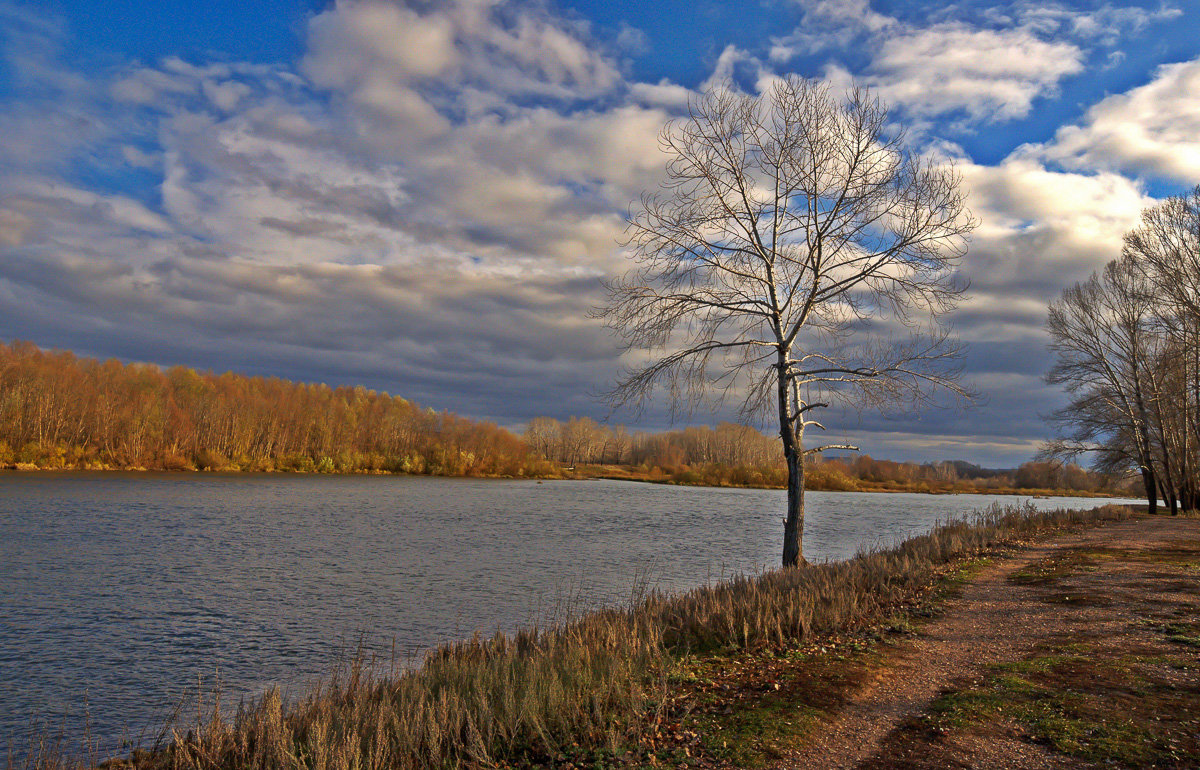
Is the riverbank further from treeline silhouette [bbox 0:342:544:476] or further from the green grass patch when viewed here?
treeline silhouette [bbox 0:342:544:476]

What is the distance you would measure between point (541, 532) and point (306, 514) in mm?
14622

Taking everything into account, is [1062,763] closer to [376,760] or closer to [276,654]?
[376,760]

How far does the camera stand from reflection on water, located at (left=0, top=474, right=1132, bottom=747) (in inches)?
422

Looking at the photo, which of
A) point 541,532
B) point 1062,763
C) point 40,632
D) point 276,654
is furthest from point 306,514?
point 1062,763

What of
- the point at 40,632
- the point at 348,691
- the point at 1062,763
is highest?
the point at 1062,763

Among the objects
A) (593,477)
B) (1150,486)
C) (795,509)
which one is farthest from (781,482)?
(795,509)

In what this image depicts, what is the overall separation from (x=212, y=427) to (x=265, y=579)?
73.8 meters

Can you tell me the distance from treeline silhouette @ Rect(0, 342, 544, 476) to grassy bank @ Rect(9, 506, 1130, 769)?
76.0 m

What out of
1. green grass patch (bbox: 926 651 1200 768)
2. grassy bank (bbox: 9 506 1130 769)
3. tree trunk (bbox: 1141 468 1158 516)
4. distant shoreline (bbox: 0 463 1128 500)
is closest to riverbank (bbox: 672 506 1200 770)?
green grass patch (bbox: 926 651 1200 768)

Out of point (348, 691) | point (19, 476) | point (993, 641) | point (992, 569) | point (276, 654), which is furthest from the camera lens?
point (19, 476)

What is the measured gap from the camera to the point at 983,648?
28.5 ft

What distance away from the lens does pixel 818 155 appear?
13.6 metres

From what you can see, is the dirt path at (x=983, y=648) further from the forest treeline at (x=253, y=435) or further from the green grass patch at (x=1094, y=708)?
the forest treeline at (x=253, y=435)

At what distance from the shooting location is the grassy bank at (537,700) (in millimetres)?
5621
